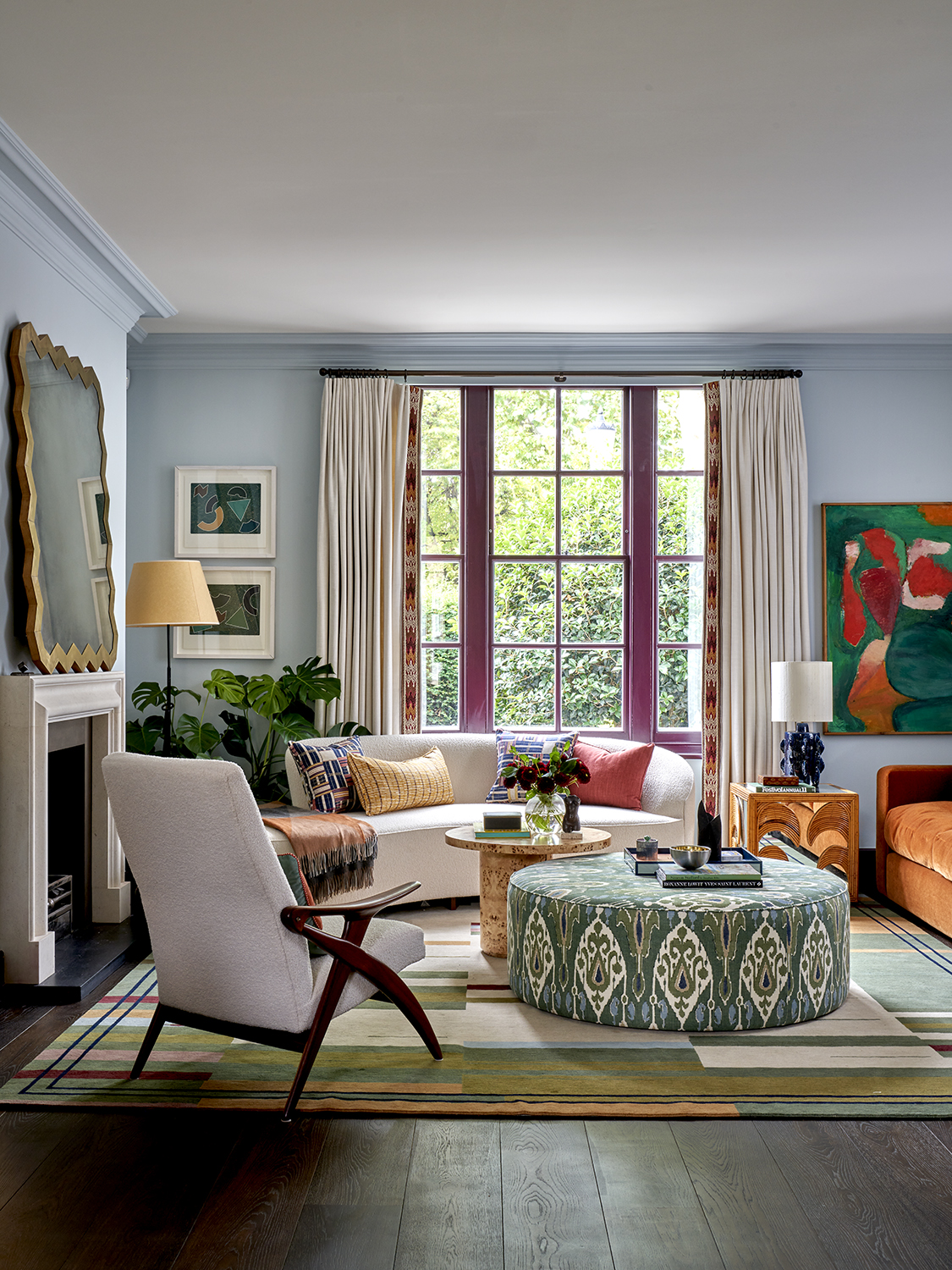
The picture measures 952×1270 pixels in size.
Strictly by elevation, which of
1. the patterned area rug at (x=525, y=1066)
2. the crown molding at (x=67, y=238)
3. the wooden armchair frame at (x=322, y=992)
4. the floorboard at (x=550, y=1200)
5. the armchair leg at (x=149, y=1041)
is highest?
the crown molding at (x=67, y=238)

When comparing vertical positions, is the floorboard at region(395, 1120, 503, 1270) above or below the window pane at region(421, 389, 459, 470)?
below

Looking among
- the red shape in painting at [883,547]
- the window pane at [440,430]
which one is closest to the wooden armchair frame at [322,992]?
the window pane at [440,430]

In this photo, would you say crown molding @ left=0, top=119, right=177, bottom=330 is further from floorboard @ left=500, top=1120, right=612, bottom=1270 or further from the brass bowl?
floorboard @ left=500, top=1120, right=612, bottom=1270

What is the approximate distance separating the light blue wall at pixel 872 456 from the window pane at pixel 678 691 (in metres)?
0.72

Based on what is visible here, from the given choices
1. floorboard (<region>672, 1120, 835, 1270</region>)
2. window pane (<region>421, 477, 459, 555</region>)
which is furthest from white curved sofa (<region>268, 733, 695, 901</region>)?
floorboard (<region>672, 1120, 835, 1270</region>)

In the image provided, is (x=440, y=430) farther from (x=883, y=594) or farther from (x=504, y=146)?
(x=883, y=594)

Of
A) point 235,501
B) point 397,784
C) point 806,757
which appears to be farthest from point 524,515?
point 806,757

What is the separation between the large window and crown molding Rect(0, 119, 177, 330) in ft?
5.59

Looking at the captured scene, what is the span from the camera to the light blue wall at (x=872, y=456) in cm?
579

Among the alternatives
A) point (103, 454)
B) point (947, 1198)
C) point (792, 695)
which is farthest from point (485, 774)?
point (947, 1198)

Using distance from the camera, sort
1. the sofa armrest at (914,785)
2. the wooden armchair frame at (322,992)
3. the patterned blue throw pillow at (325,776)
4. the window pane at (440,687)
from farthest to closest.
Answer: the window pane at (440,687)
the sofa armrest at (914,785)
the patterned blue throw pillow at (325,776)
the wooden armchair frame at (322,992)

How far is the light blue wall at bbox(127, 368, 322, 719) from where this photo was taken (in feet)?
19.0

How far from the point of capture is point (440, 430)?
590 cm

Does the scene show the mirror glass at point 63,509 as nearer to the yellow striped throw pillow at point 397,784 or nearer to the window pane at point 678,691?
the yellow striped throw pillow at point 397,784
